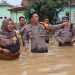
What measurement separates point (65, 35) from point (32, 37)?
2539 mm

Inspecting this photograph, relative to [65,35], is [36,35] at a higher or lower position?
higher

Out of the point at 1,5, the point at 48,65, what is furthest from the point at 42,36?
the point at 1,5

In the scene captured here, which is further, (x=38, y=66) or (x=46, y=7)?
(x=46, y=7)

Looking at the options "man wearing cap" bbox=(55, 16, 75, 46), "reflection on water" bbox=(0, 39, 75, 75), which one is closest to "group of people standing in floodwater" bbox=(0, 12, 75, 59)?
"man wearing cap" bbox=(55, 16, 75, 46)

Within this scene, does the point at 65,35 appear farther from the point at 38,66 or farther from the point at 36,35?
the point at 38,66

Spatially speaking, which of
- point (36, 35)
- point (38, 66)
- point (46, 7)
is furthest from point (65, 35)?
point (46, 7)

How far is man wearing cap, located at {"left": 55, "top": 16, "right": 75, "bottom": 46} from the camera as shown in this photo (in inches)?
507

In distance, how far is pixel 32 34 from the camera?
1070 centimetres

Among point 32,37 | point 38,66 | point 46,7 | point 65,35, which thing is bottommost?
point 38,66

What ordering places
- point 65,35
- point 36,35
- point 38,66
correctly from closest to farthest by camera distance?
point 38,66
point 36,35
point 65,35

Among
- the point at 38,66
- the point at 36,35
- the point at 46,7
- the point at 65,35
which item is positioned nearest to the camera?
the point at 38,66

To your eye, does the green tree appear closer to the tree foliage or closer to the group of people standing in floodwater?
the tree foliage

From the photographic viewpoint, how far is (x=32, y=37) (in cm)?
A: 1073

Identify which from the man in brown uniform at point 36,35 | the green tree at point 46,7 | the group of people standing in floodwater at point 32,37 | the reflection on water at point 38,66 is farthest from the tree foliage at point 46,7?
the reflection on water at point 38,66
